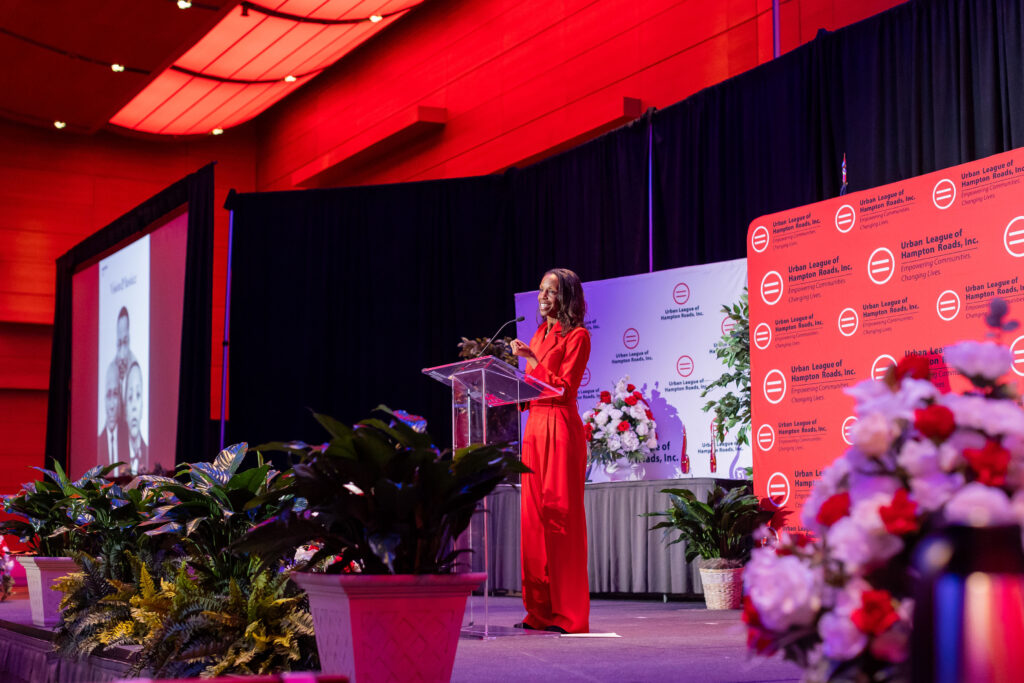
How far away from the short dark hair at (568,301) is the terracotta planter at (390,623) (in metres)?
2.07

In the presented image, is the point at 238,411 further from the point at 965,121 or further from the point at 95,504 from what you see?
the point at 965,121

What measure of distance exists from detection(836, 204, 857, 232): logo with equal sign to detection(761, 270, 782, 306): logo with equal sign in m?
0.38

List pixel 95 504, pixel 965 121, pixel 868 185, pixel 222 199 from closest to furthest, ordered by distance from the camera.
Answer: pixel 95 504 → pixel 965 121 → pixel 868 185 → pixel 222 199

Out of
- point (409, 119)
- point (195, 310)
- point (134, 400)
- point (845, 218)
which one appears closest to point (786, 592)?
point (845, 218)

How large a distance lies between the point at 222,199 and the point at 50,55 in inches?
127

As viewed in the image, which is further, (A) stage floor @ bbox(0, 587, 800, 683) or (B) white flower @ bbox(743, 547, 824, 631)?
(A) stage floor @ bbox(0, 587, 800, 683)

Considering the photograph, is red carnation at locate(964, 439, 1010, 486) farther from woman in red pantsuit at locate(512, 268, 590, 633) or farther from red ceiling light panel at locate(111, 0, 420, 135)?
red ceiling light panel at locate(111, 0, 420, 135)

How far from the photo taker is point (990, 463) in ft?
3.52

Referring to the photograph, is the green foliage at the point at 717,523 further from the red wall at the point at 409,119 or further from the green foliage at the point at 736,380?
the red wall at the point at 409,119

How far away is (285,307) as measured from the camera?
9.62m

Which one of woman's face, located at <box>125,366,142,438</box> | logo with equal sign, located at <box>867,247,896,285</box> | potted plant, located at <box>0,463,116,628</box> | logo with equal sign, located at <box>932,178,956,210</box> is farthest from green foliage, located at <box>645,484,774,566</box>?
woman's face, located at <box>125,366,142,438</box>

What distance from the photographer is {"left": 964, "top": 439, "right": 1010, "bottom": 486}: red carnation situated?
1.07 meters

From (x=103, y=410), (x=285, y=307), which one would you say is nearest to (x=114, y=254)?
(x=103, y=410)

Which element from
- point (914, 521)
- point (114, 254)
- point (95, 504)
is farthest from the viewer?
point (114, 254)
